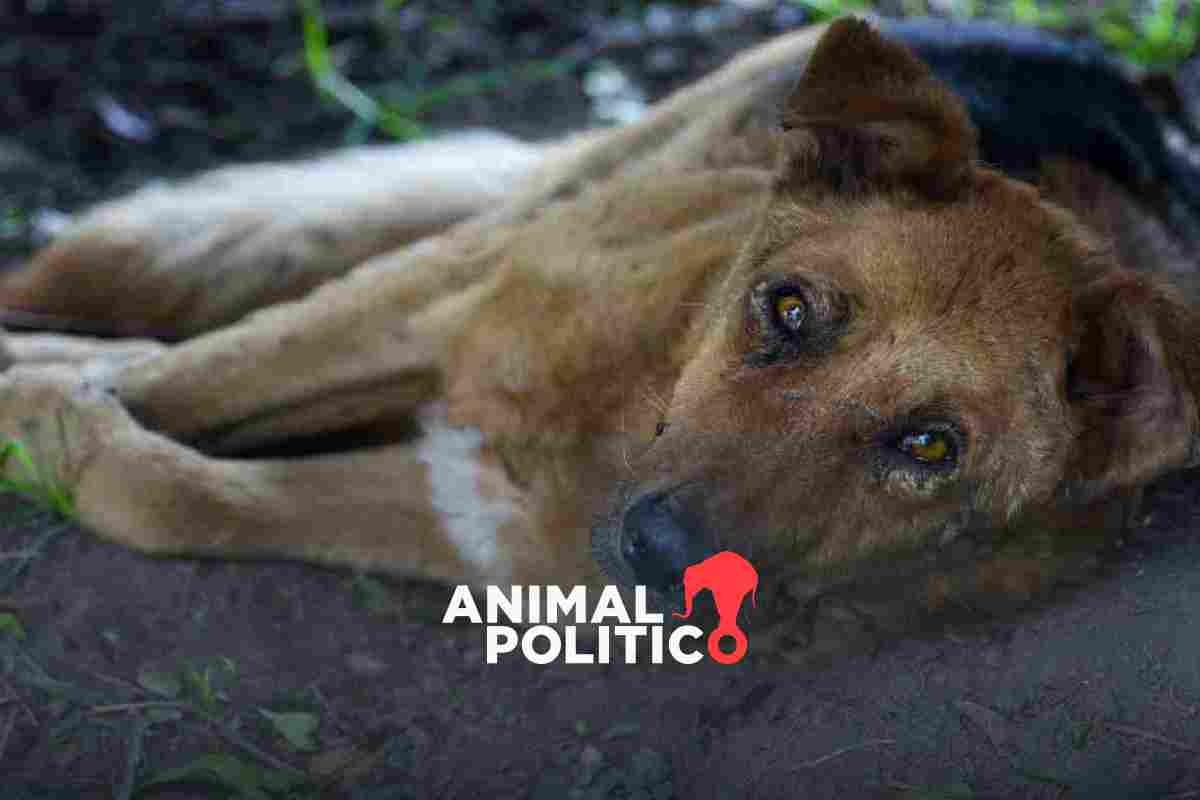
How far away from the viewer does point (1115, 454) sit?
9.17 feet

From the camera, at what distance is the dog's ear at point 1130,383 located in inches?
105

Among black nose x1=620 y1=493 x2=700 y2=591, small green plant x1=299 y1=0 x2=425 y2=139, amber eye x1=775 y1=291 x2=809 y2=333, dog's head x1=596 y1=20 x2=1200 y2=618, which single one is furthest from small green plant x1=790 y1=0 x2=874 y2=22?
black nose x1=620 y1=493 x2=700 y2=591

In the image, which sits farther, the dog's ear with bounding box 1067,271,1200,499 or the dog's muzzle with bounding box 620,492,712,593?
the dog's ear with bounding box 1067,271,1200,499

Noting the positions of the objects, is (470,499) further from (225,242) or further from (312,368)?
(225,242)

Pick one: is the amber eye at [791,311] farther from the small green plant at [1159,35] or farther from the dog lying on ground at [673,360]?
the small green plant at [1159,35]

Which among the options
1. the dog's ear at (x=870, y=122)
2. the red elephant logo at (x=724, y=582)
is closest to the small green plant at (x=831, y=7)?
the dog's ear at (x=870, y=122)

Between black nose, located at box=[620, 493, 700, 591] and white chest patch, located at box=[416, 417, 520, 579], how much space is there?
35.4 inches

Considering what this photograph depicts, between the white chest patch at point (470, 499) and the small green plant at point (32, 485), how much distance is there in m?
0.89

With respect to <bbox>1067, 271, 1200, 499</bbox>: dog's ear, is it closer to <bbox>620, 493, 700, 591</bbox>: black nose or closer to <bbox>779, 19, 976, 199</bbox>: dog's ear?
<bbox>779, 19, 976, 199</bbox>: dog's ear

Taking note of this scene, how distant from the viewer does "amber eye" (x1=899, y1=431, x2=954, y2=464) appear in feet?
8.62

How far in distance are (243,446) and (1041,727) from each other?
2125mm

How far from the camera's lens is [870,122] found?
2865mm

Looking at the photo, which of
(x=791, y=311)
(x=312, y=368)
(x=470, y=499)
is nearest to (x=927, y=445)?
(x=791, y=311)

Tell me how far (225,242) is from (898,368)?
245 centimetres
